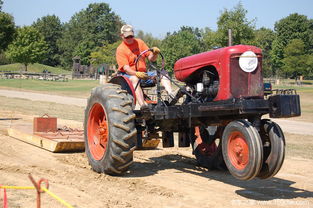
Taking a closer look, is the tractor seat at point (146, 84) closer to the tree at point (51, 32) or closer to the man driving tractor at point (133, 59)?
the man driving tractor at point (133, 59)

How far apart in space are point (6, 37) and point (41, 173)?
1533 inches

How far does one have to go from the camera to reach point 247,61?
570 cm

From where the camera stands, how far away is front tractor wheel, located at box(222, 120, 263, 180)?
4.90m

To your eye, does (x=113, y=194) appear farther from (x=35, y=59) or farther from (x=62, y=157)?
(x=35, y=59)

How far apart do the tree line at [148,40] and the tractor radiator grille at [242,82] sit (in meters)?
23.0

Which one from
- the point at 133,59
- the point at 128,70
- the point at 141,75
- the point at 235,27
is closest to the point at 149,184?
the point at 141,75

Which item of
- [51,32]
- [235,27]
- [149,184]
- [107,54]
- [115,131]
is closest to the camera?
[149,184]

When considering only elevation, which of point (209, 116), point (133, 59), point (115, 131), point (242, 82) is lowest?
point (115, 131)

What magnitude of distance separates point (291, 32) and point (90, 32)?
135ft

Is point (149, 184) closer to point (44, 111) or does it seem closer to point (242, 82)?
point (242, 82)

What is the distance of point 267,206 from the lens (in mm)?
5055

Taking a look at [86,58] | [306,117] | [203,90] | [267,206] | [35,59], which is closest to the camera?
[267,206]

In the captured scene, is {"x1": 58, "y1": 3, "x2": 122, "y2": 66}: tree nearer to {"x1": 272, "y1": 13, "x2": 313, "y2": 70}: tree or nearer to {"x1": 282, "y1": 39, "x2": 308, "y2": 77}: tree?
{"x1": 272, "y1": 13, "x2": 313, "y2": 70}: tree

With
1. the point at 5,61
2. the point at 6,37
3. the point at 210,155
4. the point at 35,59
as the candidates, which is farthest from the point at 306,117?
the point at 5,61
